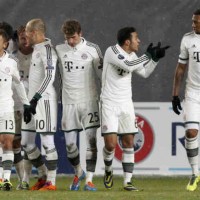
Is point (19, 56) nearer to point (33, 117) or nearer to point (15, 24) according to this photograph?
point (33, 117)

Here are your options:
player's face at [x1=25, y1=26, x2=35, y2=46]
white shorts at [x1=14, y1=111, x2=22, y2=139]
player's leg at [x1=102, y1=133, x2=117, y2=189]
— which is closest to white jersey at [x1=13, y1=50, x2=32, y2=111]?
white shorts at [x1=14, y1=111, x2=22, y2=139]

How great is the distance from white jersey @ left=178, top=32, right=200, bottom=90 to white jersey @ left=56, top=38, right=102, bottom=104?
951mm

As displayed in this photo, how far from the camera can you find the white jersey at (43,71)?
1594cm

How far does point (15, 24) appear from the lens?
755 inches

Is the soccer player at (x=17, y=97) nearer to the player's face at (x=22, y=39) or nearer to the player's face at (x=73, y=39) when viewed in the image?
the player's face at (x=22, y=39)

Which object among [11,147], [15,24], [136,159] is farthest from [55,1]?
[11,147]

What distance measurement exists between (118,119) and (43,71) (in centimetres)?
99

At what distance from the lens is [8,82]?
15.8m

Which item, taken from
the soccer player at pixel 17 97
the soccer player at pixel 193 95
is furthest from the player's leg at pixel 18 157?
the soccer player at pixel 193 95

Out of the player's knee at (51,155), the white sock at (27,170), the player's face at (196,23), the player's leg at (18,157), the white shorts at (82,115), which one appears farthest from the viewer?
the player's leg at (18,157)

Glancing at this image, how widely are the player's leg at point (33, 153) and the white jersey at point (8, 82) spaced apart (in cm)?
61

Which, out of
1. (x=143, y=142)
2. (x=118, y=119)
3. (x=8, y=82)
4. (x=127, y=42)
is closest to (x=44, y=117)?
(x=8, y=82)

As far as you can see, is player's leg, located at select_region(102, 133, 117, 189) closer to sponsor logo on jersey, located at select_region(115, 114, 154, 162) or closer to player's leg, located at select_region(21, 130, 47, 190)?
player's leg, located at select_region(21, 130, 47, 190)

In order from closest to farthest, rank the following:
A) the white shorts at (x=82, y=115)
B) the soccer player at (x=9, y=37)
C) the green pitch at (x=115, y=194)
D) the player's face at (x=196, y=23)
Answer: the green pitch at (x=115, y=194), the player's face at (x=196, y=23), the white shorts at (x=82, y=115), the soccer player at (x=9, y=37)
